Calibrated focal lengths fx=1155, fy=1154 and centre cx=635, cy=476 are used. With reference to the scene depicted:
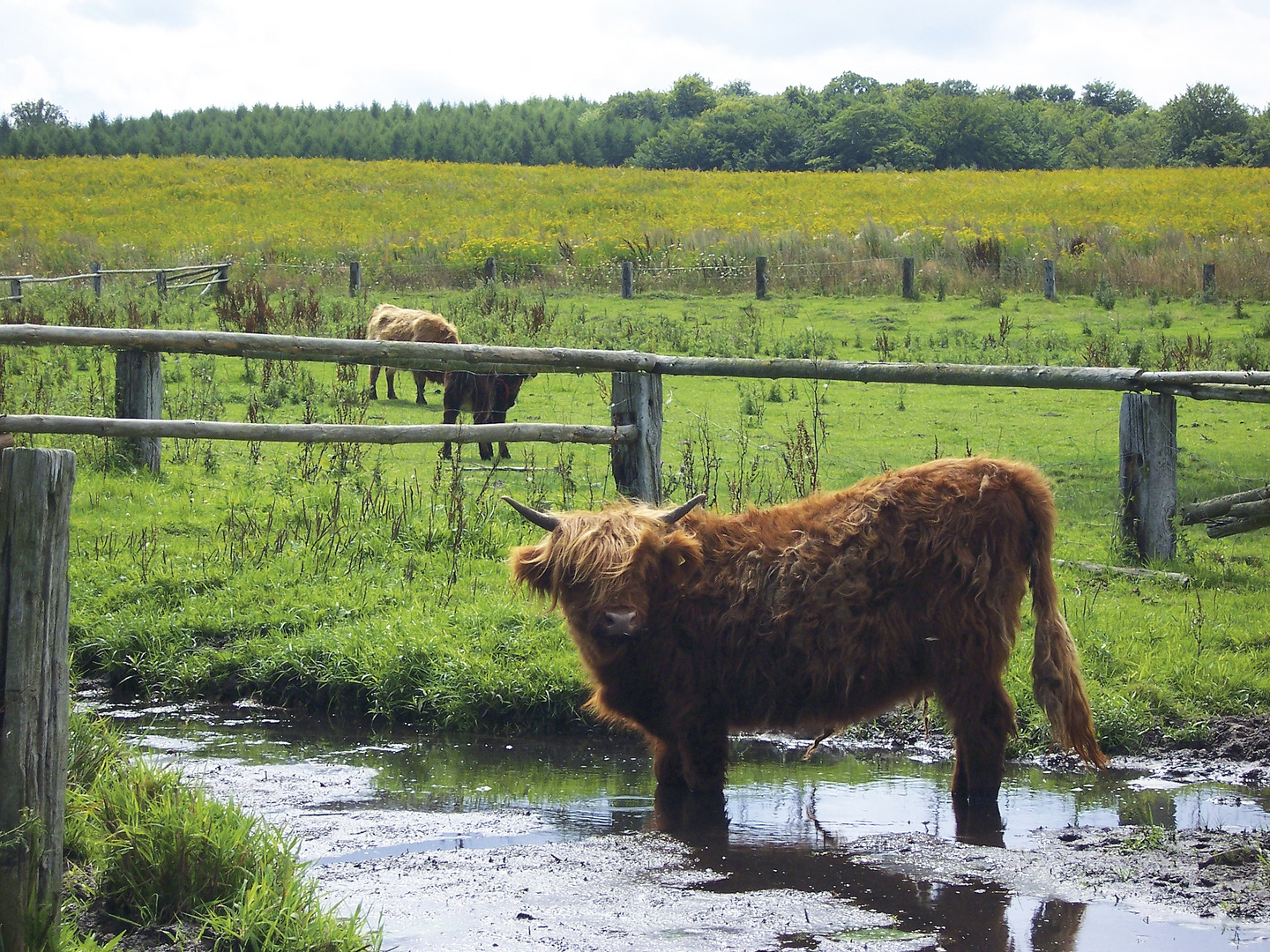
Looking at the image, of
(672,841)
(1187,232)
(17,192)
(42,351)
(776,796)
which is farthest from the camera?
(17,192)

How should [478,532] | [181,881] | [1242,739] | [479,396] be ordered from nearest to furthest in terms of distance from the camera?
[181,881] → [1242,739] → [478,532] → [479,396]

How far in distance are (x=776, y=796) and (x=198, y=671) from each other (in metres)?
3.28

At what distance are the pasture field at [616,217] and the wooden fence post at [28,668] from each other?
2123 centimetres

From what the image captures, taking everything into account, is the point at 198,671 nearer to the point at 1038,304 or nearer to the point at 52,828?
the point at 52,828

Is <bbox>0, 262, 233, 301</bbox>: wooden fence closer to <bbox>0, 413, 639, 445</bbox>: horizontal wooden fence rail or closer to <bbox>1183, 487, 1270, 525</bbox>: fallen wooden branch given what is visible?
<bbox>0, 413, 639, 445</bbox>: horizontal wooden fence rail

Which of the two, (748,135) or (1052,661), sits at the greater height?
(748,135)

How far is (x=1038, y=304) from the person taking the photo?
20484 millimetres

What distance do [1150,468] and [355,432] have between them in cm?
510

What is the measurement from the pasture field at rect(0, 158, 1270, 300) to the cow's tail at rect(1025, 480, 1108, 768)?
18.3 metres

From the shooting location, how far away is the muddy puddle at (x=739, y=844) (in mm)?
3576

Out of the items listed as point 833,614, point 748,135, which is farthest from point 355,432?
point 748,135

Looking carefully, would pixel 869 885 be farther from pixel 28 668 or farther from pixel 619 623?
pixel 28 668

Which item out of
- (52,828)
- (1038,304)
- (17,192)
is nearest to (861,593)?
(52,828)

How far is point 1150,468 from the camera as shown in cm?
747
